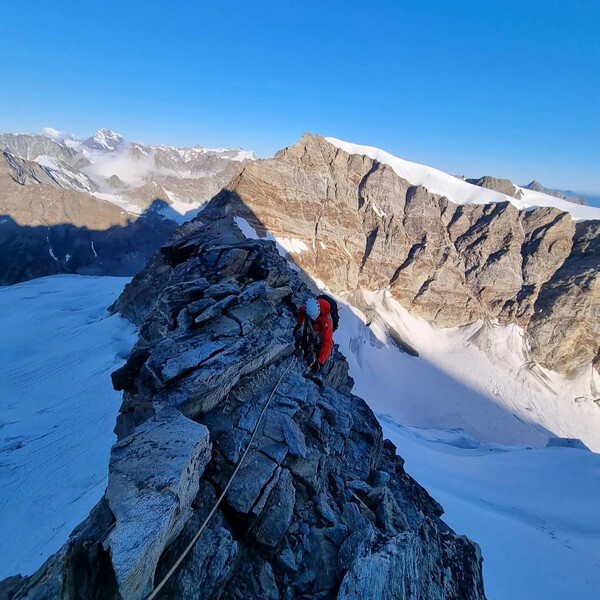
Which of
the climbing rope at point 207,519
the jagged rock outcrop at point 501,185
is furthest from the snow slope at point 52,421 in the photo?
the jagged rock outcrop at point 501,185

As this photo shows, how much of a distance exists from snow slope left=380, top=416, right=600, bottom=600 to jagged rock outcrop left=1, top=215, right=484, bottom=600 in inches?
169

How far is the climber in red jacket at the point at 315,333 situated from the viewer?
363 inches

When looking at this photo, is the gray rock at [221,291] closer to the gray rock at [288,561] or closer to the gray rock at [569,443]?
the gray rock at [288,561]

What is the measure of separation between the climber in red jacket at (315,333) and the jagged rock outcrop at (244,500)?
101 cm

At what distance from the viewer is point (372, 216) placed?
53.7 meters

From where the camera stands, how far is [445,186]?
60.8m

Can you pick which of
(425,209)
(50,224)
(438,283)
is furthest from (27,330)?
(50,224)

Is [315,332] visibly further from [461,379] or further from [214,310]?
[461,379]

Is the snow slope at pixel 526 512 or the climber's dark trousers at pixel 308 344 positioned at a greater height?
the climber's dark trousers at pixel 308 344

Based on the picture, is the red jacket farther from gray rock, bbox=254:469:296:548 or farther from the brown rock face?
the brown rock face

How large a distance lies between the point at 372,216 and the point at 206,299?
49241mm

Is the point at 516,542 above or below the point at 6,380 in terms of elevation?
above

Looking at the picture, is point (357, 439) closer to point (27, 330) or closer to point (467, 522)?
point (467, 522)

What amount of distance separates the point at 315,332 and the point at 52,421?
19.6 meters
